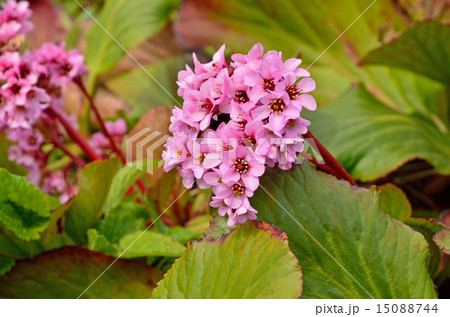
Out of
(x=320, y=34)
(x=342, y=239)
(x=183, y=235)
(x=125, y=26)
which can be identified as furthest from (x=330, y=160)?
(x=125, y=26)

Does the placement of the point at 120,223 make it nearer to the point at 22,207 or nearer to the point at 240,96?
the point at 22,207

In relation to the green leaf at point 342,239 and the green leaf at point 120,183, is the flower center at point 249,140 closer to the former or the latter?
the green leaf at point 342,239

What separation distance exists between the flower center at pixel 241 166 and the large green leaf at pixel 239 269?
7cm

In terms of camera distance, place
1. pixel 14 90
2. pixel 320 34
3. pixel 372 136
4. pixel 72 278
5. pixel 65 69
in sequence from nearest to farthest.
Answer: pixel 72 278
pixel 14 90
pixel 65 69
pixel 372 136
pixel 320 34

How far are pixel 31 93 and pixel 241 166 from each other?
515mm

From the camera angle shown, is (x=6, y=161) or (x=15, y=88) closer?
(x=15, y=88)

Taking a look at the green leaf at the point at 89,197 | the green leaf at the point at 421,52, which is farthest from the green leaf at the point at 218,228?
the green leaf at the point at 421,52

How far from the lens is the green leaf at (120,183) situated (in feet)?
3.01

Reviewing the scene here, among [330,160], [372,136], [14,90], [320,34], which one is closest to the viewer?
[330,160]

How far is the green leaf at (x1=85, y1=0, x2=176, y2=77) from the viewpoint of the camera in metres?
1.49

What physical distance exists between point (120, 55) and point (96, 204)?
0.66 m

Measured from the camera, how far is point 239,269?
63cm

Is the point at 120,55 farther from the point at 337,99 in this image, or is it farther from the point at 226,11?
the point at 337,99

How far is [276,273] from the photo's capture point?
1.95 ft
